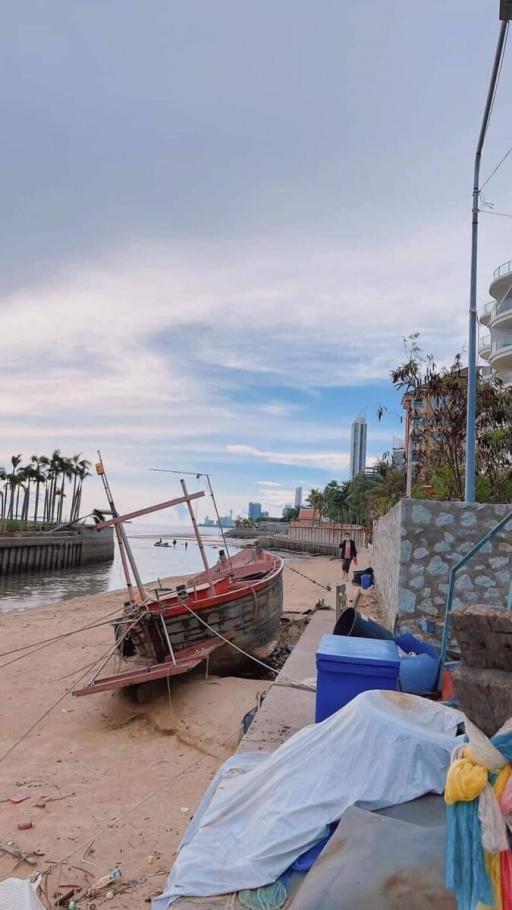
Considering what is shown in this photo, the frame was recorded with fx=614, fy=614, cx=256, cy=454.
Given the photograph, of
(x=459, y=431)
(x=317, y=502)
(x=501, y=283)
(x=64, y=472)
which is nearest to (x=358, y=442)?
(x=317, y=502)

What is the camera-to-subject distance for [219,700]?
7.92m

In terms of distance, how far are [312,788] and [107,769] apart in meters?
3.97

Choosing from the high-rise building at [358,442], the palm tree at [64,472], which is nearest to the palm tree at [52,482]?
the palm tree at [64,472]

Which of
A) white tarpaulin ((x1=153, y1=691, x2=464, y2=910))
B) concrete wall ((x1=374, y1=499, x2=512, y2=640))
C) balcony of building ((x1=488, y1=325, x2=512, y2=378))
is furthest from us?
balcony of building ((x1=488, y1=325, x2=512, y2=378))

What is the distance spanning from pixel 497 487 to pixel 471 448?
208 inches

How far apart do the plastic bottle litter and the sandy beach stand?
65 millimetres

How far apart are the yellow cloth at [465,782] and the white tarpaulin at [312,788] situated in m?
0.75

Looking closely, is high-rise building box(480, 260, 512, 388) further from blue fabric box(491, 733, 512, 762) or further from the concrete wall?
blue fabric box(491, 733, 512, 762)

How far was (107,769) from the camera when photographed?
623 cm

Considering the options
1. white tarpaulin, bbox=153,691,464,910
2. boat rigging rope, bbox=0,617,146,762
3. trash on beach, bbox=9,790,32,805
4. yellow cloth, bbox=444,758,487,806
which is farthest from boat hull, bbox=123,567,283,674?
yellow cloth, bbox=444,758,487,806

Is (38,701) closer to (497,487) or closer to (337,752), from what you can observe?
(337,752)

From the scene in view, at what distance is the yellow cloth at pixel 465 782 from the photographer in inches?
87.5

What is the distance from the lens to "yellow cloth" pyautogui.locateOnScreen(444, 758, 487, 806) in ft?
7.29

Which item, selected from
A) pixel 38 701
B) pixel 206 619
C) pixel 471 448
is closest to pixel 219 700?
pixel 206 619
